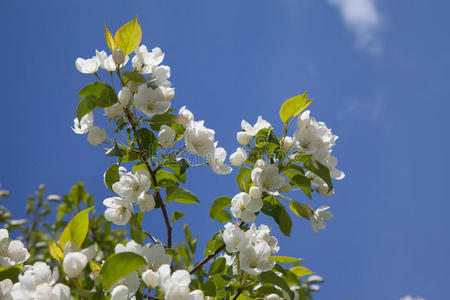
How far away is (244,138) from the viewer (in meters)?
1.58

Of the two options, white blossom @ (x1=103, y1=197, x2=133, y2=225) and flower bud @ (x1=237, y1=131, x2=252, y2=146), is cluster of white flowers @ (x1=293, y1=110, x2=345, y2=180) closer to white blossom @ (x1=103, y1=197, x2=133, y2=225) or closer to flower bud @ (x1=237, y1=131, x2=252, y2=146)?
flower bud @ (x1=237, y1=131, x2=252, y2=146)

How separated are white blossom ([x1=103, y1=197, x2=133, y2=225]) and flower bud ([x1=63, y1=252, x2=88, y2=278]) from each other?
16.3 inches

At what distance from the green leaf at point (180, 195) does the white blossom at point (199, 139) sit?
151 millimetres

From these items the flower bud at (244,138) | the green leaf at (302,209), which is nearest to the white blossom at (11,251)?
the flower bud at (244,138)

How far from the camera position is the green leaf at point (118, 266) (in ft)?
3.60

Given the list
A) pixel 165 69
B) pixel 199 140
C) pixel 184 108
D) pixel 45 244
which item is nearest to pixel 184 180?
pixel 199 140

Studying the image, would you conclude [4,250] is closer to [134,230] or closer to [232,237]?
[134,230]

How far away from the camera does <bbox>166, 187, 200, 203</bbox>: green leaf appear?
1419 mm

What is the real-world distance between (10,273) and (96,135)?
0.55 m

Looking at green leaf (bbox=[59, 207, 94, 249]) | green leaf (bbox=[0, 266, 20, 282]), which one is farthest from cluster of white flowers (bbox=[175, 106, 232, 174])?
green leaf (bbox=[0, 266, 20, 282])

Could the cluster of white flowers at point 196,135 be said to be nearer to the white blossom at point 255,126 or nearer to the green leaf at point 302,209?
the white blossom at point 255,126

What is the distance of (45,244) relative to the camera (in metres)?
3.61

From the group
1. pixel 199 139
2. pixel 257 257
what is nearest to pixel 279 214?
pixel 257 257

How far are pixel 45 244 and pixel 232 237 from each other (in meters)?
2.85
